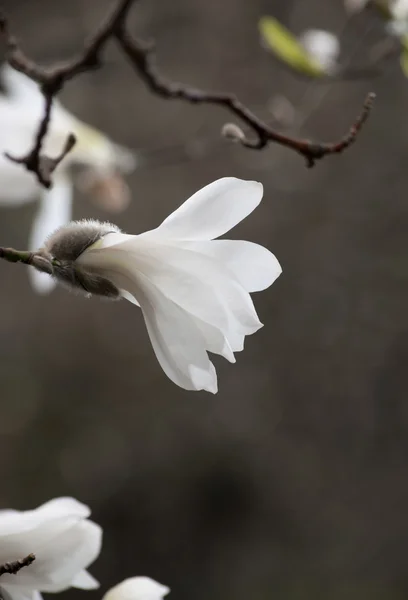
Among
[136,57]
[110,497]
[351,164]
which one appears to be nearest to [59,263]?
[136,57]

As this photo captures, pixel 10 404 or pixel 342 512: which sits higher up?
pixel 342 512

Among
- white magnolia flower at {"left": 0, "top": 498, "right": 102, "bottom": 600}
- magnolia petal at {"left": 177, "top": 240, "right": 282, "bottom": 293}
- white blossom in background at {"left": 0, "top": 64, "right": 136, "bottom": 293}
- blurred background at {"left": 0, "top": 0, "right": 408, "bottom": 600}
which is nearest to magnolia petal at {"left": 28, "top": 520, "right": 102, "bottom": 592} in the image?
white magnolia flower at {"left": 0, "top": 498, "right": 102, "bottom": 600}

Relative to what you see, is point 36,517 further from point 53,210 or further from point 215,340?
point 53,210

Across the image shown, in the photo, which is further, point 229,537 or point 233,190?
point 229,537

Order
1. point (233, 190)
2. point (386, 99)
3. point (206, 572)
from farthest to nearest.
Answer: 1. point (386, 99)
2. point (206, 572)
3. point (233, 190)

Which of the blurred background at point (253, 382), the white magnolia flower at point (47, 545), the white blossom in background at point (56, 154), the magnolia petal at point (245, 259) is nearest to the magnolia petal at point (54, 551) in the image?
the white magnolia flower at point (47, 545)

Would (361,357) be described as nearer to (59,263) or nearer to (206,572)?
(206,572)
